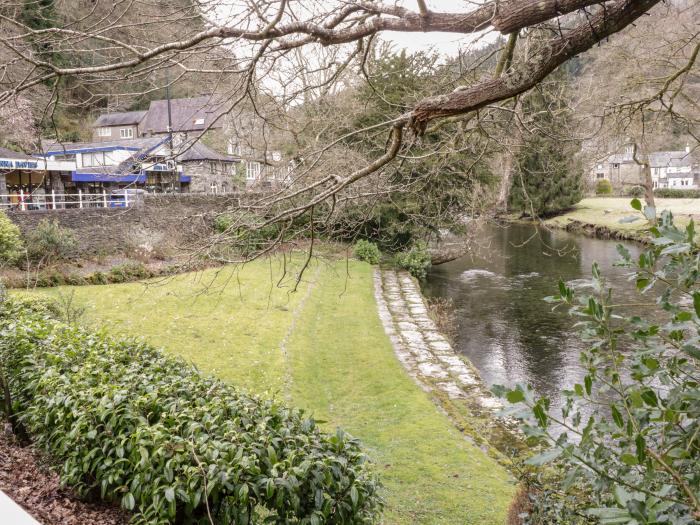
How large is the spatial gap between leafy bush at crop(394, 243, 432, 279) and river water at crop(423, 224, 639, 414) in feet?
1.88

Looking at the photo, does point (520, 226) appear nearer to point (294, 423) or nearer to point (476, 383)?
point (476, 383)

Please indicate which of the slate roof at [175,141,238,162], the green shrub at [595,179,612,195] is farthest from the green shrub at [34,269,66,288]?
the green shrub at [595,179,612,195]

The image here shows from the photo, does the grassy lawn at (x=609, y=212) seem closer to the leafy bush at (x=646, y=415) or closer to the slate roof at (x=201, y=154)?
the slate roof at (x=201, y=154)

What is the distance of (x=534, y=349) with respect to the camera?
12398 mm

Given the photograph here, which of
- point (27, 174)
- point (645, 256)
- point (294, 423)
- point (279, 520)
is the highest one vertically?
point (27, 174)

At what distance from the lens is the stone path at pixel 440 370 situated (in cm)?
796

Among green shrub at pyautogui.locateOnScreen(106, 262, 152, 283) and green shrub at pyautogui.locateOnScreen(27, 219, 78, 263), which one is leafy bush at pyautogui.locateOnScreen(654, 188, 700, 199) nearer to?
green shrub at pyautogui.locateOnScreen(106, 262, 152, 283)

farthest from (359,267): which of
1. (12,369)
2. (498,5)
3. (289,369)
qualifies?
(498,5)

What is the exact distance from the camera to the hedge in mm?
3344

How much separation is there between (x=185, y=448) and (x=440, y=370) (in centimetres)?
745

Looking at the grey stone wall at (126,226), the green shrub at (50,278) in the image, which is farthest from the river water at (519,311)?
the green shrub at (50,278)

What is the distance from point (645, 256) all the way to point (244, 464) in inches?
99.3

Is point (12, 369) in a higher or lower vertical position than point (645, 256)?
lower

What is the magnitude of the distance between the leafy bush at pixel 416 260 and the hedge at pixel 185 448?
1641 centimetres
